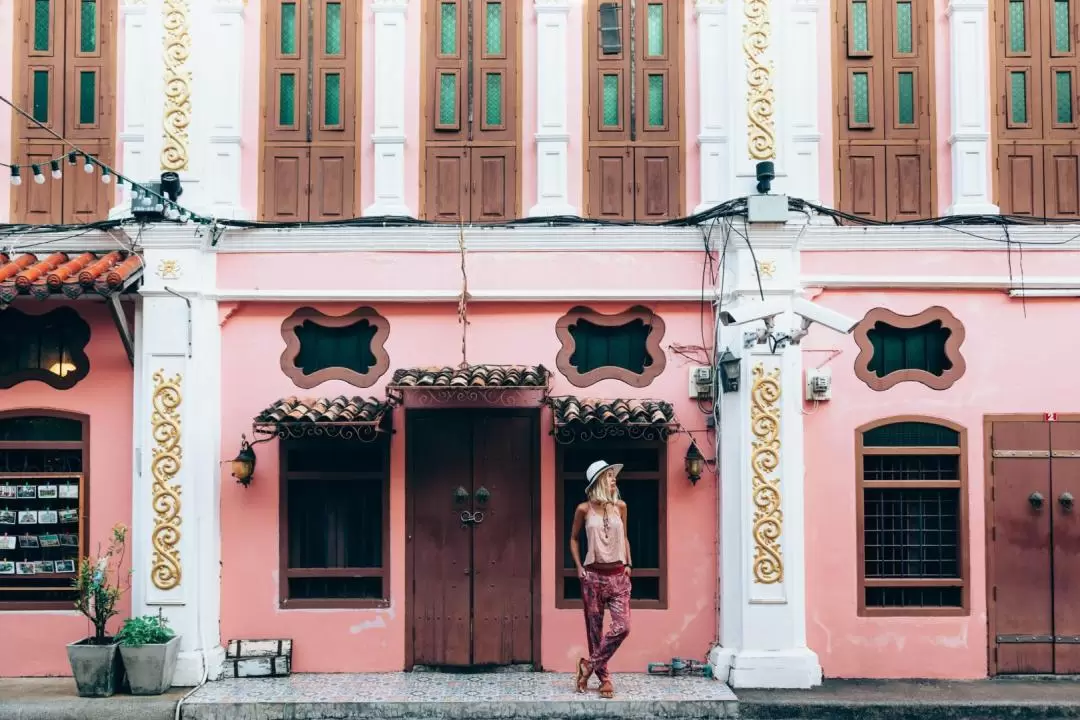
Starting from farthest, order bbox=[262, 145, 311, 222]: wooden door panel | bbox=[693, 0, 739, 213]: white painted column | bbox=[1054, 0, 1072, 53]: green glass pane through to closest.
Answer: bbox=[1054, 0, 1072, 53]: green glass pane, bbox=[262, 145, 311, 222]: wooden door panel, bbox=[693, 0, 739, 213]: white painted column

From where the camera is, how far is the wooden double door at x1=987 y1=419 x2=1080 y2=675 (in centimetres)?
927

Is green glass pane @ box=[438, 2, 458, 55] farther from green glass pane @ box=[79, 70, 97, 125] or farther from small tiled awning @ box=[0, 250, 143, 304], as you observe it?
small tiled awning @ box=[0, 250, 143, 304]

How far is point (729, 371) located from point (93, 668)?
614cm

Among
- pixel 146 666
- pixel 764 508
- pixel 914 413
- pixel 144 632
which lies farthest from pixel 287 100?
pixel 914 413

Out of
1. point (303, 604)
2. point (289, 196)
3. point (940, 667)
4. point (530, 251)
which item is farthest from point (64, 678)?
point (940, 667)

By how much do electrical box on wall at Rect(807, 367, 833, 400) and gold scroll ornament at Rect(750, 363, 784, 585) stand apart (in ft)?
1.40

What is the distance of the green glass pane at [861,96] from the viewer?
31.5ft

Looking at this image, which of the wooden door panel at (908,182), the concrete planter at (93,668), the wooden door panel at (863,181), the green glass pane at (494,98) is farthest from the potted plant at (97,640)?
the wooden door panel at (908,182)

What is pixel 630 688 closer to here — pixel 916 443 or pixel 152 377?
pixel 916 443

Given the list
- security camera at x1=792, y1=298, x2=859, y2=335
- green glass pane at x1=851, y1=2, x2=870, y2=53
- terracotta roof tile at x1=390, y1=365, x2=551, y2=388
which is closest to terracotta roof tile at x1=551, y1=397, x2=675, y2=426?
terracotta roof tile at x1=390, y1=365, x2=551, y2=388

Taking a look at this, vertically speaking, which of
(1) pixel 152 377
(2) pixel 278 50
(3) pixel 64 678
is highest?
(2) pixel 278 50

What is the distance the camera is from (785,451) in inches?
356

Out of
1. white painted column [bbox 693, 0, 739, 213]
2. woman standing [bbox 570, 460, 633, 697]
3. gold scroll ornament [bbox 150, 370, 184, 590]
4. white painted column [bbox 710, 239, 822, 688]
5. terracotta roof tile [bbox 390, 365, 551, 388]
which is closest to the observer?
woman standing [bbox 570, 460, 633, 697]

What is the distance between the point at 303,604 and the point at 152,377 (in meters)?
2.53
